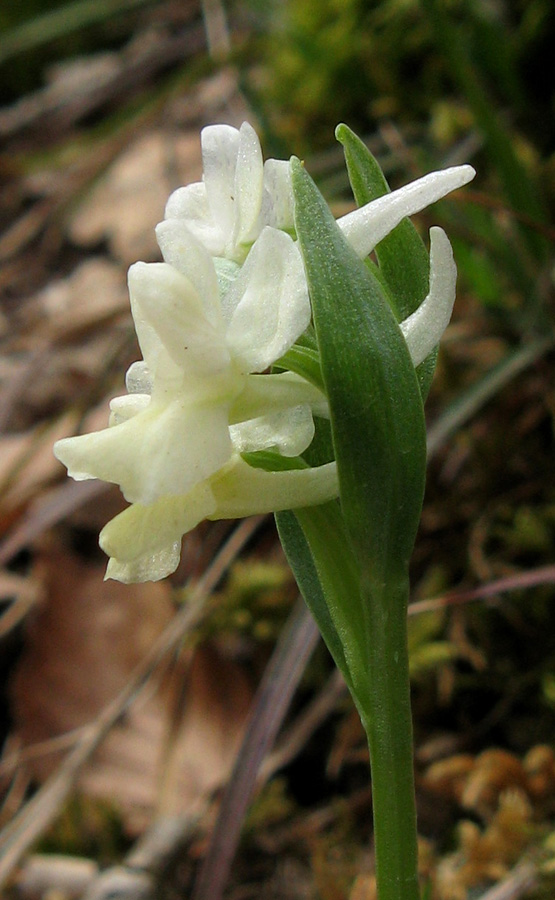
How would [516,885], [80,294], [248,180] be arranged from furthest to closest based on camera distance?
[80,294], [516,885], [248,180]

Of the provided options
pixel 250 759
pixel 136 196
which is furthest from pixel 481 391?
pixel 136 196

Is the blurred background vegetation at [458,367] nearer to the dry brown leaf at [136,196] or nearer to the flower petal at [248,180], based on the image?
the dry brown leaf at [136,196]

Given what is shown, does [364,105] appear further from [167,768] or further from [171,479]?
[171,479]

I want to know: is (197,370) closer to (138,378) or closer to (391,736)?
(138,378)

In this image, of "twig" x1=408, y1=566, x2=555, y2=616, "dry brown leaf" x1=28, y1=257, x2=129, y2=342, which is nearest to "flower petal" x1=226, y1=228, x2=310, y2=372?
"twig" x1=408, y1=566, x2=555, y2=616

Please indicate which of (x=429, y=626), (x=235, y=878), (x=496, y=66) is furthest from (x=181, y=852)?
(x=496, y=66)

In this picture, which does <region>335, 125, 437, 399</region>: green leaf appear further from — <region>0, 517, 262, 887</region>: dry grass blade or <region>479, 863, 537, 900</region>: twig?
<region>0, 517, 262, 887</region>: dry grass blade
